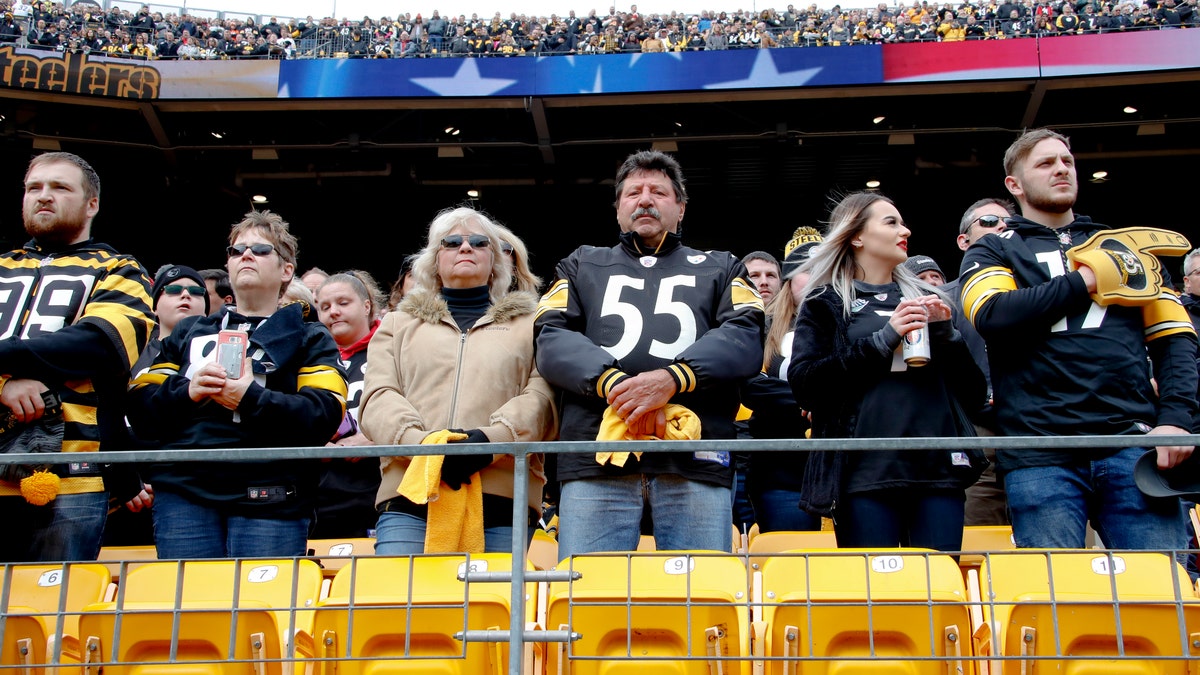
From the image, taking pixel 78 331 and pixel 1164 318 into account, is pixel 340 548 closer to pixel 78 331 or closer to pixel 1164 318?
pixel 78 331

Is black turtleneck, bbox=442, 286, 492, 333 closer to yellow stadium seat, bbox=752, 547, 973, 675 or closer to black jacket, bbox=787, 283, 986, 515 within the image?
black jacket, bbox=787, 283, 986, 515

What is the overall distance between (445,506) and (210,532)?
73cm

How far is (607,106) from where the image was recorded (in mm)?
13977

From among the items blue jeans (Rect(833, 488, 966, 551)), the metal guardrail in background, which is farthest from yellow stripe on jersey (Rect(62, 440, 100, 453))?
blue jeans (Rect(833, 488, 966, 551))

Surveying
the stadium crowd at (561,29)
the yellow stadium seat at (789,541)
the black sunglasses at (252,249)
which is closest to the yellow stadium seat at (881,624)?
the yellow stadium seat at (789,541)

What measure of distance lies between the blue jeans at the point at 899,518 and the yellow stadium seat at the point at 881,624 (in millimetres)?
258

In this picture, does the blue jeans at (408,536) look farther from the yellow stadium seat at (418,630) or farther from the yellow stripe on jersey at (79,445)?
the yellow stripe on jersey at (79,445)

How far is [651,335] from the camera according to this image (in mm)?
2889

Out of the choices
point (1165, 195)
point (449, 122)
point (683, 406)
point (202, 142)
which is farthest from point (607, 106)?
point (683, 406)

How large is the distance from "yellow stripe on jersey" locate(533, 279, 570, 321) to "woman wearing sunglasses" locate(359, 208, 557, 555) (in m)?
0.15

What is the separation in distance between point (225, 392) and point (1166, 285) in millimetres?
2818

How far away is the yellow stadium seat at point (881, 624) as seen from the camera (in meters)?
2.20

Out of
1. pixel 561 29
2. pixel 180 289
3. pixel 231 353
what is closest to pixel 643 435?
pixel 231 353

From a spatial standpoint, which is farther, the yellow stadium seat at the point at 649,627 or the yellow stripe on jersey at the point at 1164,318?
the yellow stripe on jersey at the point at 1164,318
